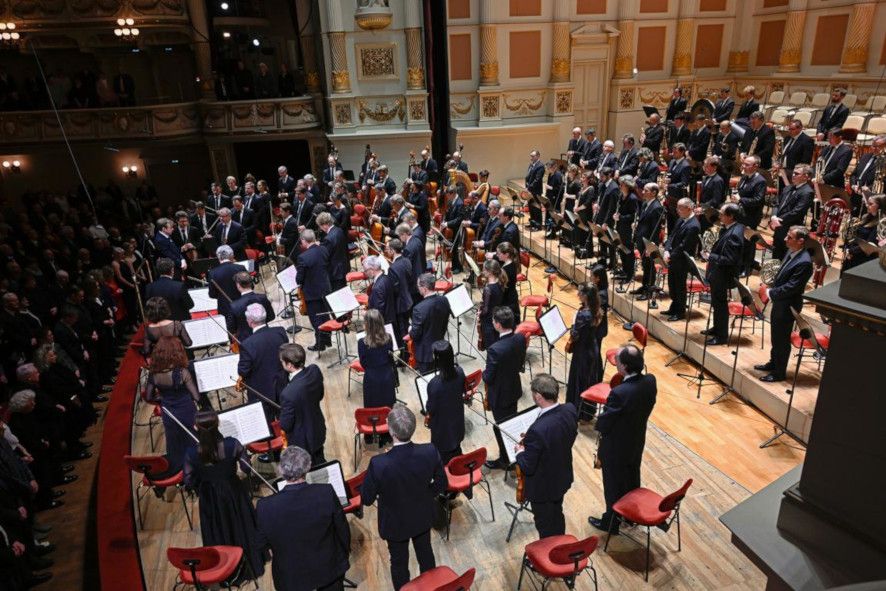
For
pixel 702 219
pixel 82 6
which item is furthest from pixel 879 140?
pixel 82 6

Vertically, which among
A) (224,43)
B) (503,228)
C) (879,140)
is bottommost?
(503,228)

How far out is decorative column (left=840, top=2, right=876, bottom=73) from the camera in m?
14.2

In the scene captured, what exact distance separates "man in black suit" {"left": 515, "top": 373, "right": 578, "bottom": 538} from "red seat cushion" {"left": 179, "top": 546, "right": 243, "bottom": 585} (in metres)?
2.18

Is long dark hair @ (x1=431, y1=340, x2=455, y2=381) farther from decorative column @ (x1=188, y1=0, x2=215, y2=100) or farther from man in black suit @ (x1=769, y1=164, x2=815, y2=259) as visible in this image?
decorative column @ (x1=188, y1=0, x2=215, y2=100)

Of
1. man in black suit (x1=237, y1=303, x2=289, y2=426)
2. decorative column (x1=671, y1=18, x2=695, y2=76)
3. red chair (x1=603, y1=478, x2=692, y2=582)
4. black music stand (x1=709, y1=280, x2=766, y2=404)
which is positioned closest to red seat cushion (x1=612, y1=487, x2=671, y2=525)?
red chair (x1=603, y1=478, x2=692, y2=582)

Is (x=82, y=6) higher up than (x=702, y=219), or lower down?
higher up

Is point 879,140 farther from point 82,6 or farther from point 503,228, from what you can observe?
point 82,6

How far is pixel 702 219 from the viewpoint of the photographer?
986cm

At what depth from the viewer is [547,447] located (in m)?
4.36

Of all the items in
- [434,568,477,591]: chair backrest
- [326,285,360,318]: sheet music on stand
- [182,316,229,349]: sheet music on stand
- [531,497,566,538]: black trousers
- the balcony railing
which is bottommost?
[531,497,566,538]: black trousers

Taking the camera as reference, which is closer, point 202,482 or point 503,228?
point 202,482

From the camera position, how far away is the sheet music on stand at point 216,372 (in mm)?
5945

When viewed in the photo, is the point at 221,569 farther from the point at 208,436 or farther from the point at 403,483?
the point at 403,483

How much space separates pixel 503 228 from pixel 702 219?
345cm
